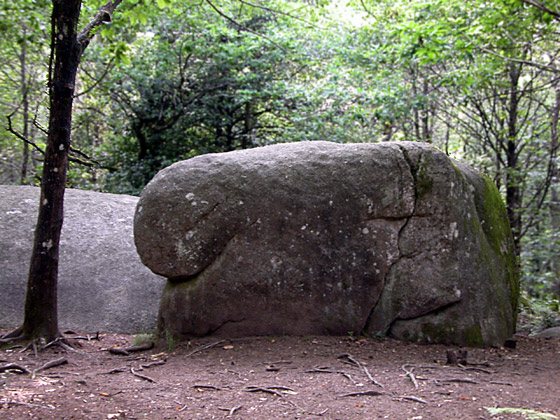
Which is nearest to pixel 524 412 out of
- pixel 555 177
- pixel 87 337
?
pixel 87 337

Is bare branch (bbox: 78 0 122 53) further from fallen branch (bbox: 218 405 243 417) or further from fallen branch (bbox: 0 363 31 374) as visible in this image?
fallen branch (bbox: 218 405 243 417)

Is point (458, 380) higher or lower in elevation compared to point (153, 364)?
higher

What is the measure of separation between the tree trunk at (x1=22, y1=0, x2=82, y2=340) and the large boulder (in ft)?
2.55

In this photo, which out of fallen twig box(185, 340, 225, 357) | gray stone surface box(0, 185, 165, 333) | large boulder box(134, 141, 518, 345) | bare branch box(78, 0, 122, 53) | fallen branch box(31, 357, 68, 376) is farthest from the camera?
gray stone surface box(0, 185, 165, 333)

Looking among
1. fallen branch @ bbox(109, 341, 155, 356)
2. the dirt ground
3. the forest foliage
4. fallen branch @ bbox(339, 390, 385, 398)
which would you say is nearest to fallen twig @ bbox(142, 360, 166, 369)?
the dirt ground

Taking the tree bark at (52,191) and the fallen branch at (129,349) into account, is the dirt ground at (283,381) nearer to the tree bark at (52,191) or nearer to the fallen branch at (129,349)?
the fallen branch at (129,349)

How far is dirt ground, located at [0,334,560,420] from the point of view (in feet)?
9.95

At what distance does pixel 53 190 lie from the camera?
4605 millimetres

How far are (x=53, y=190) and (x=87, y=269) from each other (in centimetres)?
196

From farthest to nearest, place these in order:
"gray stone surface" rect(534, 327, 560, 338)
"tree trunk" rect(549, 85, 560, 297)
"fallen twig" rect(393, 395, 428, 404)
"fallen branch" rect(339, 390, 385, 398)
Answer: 1. "tree trunk" rect(549, 85, 560, 297)
2. "gray stone surface" rect(534, 327, 560, 338)
3. "fallen branch" rect(339, 390, 385, 398)
4. "fallen twig" rect(393, 395, 428, 404)

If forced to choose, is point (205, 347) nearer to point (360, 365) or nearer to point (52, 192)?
point (360, 365)

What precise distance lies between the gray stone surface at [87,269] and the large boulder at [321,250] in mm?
1321

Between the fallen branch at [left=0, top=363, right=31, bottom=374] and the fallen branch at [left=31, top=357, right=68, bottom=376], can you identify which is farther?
the fallen branch at [left=31, top=357, right=68, bottom=376]

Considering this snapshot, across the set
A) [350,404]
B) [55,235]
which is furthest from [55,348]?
[350,404]
